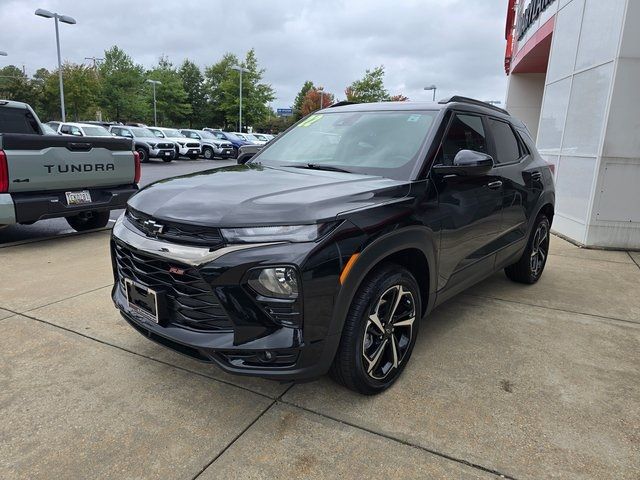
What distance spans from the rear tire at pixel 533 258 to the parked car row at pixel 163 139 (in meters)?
13.5

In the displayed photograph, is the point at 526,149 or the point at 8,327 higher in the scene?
the point at 526,149

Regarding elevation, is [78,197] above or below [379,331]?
above

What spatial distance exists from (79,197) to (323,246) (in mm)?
5019

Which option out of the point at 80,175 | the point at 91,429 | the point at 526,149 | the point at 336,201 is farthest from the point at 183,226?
the point at 80,175

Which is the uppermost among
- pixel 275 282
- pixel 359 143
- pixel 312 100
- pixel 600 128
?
pixel 312 100

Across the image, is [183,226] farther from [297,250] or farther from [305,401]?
[305,401]

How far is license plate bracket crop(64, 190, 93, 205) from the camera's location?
19.8 feet

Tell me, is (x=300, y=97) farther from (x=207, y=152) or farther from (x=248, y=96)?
(x=207, y=152)

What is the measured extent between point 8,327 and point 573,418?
3.97 meters

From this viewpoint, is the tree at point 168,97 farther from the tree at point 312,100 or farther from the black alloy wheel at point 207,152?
the black alloy wheel at point 207,152

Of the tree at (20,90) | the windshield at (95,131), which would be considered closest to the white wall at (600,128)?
the windshield at (95,131)

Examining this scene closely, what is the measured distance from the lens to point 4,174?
208 inches

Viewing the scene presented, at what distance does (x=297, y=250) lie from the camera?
2250 millimetres

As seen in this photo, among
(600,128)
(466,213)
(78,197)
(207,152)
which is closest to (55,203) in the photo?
(78,197)
